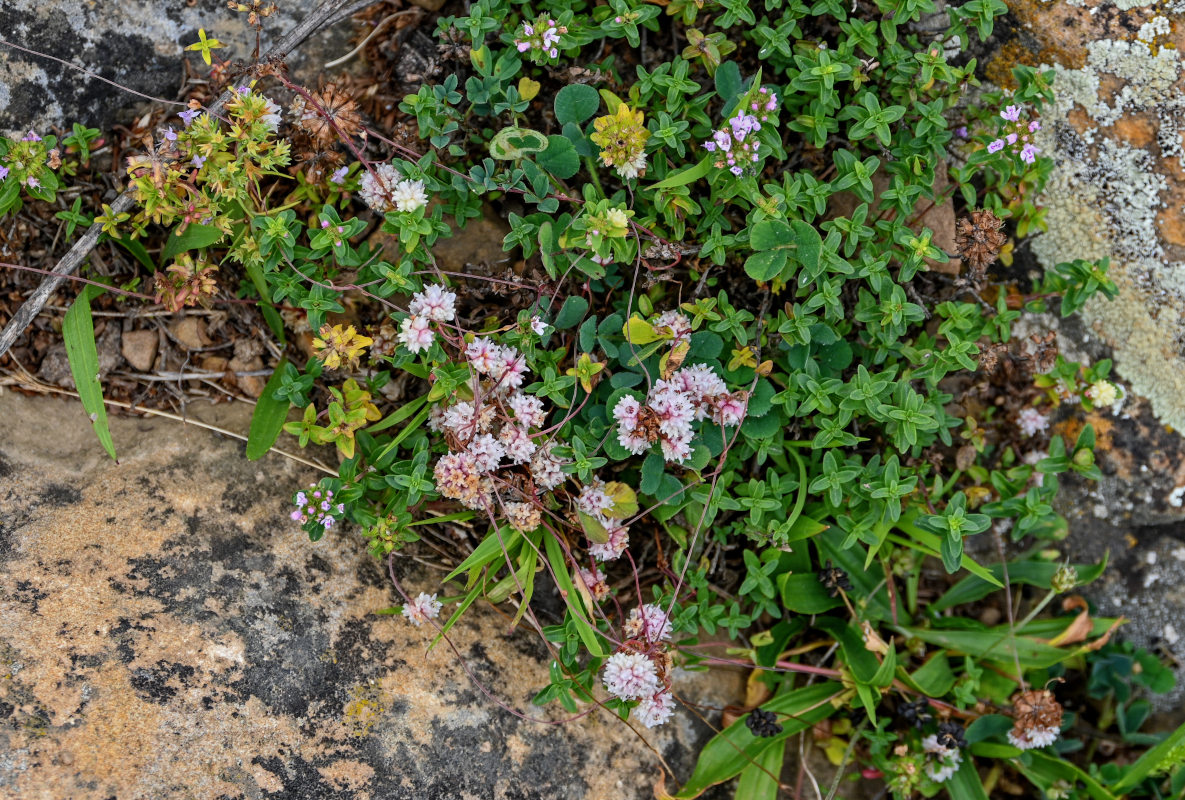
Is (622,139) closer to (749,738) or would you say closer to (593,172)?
(593,172)

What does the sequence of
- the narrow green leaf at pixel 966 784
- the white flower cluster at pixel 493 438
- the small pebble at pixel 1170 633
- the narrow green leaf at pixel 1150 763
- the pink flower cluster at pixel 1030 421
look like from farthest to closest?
1. the small pebble at pixel 1170 633
2. the pink flower cluster at pixel 1030 421
3. the narrow green leaf at pixel 966 784
4. the narrow green leaf at pixel 1150 763
5. the white flower cluster at pixel 493 438

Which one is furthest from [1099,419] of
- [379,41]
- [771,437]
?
[379,41]

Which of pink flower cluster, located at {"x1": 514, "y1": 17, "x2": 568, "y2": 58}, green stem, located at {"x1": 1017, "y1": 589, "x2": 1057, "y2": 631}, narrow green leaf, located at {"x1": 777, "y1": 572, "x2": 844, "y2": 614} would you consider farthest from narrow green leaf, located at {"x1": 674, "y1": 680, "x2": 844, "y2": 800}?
pink flower cluster, located at {"x1": 514, "y1": 17, "x2": 568, "y2": 58}

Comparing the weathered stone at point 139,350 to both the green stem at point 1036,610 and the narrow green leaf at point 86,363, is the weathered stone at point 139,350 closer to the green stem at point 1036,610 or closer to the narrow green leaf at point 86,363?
the narrow green leaf at point 86,363

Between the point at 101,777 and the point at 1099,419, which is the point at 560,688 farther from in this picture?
the point at 1099,419

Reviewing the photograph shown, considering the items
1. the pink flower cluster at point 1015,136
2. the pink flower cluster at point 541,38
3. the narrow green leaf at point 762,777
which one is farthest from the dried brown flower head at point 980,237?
the narrow green leaf at point 762,777

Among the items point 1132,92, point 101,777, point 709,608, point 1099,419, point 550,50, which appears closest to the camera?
point 101,777

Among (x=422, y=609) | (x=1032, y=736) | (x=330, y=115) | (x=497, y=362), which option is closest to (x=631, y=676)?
(x=422, y=609)
